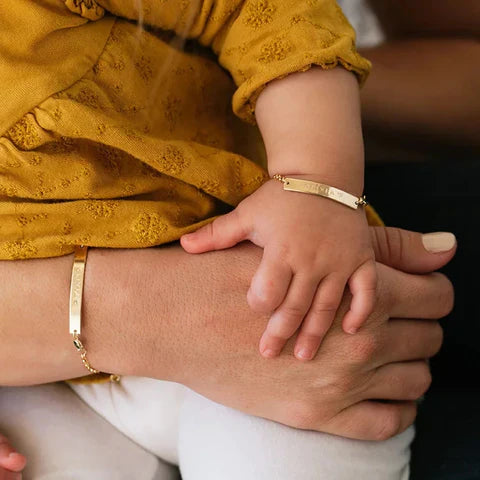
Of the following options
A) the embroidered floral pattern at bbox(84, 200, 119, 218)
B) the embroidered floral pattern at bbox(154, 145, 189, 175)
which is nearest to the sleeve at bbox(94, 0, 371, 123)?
the embroidered floral pattern at bbox(154, 145, 189, 175)

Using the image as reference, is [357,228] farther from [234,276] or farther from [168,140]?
[168,140]

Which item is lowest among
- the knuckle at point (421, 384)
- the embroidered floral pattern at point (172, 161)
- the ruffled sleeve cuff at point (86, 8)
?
the knuckle at point (421, 384)

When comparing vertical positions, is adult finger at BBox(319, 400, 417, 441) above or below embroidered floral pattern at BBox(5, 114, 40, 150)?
below

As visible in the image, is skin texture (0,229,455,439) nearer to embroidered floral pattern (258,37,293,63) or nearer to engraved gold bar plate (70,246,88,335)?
engraved gold bar plate (70,246,88,335)

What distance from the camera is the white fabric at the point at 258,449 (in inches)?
32.7

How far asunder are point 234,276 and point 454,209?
16.8 inches

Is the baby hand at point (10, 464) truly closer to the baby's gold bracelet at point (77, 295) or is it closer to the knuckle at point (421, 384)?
the baby's gold bracelet at point (77, 295)

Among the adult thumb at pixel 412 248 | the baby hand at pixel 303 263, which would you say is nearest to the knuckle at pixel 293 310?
the baby hand at pixel 303 263

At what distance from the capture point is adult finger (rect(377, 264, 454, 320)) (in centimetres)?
85

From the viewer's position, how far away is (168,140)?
33.5 inches

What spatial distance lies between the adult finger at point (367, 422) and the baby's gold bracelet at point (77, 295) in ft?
1.13

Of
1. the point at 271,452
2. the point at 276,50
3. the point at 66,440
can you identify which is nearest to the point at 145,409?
the point at 66,440

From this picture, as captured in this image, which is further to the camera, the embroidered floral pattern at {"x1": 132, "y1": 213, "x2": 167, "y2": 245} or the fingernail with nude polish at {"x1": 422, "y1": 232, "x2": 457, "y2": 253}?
the fingernail with nude polish at {"x1": 422, "y1": 232, "x2": 457, "y2": 253}

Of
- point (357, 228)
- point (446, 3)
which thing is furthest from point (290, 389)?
point (446, 3)
